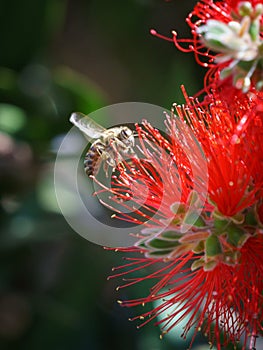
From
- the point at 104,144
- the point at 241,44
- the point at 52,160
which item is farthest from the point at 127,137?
the point at 52,160

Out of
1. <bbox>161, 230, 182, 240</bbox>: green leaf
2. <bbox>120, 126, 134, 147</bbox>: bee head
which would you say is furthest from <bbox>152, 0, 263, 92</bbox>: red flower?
<bbox>120, 126, 134, 147</bbox>: bee head

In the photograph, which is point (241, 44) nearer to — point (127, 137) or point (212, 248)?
point (212, 248)

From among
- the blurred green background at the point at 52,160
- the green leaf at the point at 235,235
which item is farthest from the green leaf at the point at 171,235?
the blurred green background at the point at 52,160

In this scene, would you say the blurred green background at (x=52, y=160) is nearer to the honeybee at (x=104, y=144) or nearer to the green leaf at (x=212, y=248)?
the honeybee at (x=104, y=144)

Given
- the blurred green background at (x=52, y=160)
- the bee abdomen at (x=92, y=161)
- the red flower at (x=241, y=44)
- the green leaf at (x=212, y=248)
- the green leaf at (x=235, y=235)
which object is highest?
the red flower at (x=241, y=44)

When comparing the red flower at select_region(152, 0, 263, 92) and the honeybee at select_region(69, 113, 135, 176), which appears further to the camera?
the honeybee at select_region(69, 113, 135, 176)

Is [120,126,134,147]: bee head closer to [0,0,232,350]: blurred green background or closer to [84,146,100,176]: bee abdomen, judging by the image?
[84,146,100,176]: bee abdomen

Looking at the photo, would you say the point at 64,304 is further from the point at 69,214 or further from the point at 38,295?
the point at 69,214

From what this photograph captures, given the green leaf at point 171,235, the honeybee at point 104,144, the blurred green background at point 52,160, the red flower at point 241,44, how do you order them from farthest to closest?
the blurred green background at point 52,160, the honeybee at point 104,144, the green leaf at point 171,235, the red flower at point 241,44
